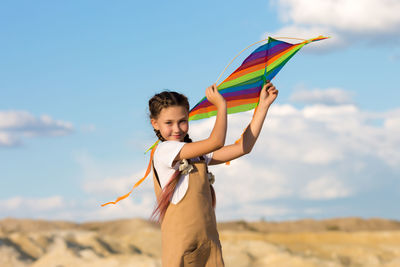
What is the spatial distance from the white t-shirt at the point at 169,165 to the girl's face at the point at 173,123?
77 mm

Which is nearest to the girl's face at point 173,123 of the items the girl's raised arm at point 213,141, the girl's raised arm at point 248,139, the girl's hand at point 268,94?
the girl's raised arm at point 213,141

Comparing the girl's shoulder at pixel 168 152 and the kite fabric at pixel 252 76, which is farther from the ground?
the kite fabric at pixel 252 76

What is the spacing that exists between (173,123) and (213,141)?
1.29 feet

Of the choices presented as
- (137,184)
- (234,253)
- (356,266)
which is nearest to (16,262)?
(234,253)

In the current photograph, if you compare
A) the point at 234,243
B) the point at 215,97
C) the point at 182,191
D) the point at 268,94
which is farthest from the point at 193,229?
the point at 234,243

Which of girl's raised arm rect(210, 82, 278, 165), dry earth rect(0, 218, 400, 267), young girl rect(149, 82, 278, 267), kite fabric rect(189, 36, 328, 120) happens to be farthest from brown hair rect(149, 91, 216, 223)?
dry earth rect(0, 218, 400, 267)

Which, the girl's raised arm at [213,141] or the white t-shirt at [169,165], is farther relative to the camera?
the white t-shirt at [169,165]

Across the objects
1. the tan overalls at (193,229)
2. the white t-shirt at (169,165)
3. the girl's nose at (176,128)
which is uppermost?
the girl's nose at (176,128)

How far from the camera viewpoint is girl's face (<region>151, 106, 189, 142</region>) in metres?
3.61

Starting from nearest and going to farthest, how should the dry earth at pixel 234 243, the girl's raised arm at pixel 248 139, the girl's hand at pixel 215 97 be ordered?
the girl's hand at pixel 215 97 → the girl's raised arm at pixel 248 139 → the dry earth at pixel 234 243

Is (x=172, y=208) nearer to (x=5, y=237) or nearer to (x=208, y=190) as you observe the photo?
(x=208, y=190)

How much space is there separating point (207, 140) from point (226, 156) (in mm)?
475

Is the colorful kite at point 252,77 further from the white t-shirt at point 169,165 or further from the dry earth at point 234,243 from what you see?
the dry earth at point 234,243

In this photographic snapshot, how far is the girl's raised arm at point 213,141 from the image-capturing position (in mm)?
3385
